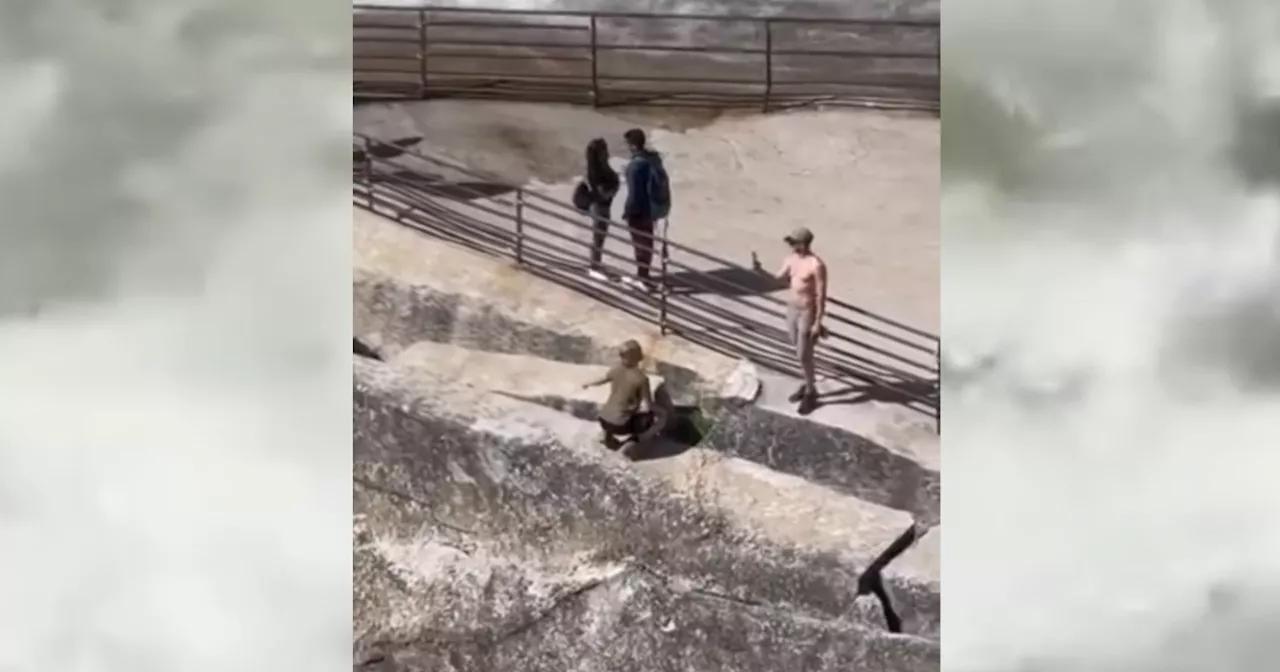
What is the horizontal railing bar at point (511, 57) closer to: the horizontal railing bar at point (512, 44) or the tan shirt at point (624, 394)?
the horizontal railing bar at point (512, 44)

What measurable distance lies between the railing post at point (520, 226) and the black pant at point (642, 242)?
0.45 ft

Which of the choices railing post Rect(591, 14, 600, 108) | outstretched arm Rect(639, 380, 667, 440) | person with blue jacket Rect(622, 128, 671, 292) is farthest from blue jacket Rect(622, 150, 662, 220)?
outstretched arm Rect(639, 380, 667, 440)

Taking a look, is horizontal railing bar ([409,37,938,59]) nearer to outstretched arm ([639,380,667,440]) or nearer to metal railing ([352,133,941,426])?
metal railing ([352,133,941,426])

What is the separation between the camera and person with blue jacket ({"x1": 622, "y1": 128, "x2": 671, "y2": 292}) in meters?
1.50

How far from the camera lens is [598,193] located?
151cm

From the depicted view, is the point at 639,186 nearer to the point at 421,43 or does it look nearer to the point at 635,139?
the point at 635,139

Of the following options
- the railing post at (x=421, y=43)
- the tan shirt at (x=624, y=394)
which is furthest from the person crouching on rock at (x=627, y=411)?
the railing post at (x=421, y=43)

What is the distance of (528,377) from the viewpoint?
4.88ft

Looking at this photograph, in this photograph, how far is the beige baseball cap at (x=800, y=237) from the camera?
1500mm
